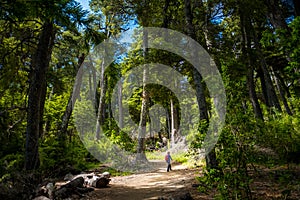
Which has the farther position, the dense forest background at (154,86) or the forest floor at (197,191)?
the forest floor at (197,191)

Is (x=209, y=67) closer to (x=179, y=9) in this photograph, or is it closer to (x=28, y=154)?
(x=179, y=9)

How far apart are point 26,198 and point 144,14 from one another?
10113 millimetres

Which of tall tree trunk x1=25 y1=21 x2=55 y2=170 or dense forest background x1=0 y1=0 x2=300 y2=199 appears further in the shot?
tall tree trunk x1=25 y1=21 x2=55 y2=170

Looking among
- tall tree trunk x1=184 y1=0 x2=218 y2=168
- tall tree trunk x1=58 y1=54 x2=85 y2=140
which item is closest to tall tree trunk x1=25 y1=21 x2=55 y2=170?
Result: tall tree trunk x1=58 y1=54 x2=85 y2=140

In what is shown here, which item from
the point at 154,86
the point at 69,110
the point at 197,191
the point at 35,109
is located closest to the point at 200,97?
the point at 197,191

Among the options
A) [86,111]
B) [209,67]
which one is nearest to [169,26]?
[209,67]

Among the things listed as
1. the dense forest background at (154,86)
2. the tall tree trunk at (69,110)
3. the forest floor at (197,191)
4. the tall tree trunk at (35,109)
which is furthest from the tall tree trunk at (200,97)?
the tall tree trunk at (69,110)

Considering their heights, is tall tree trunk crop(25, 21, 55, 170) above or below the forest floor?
above

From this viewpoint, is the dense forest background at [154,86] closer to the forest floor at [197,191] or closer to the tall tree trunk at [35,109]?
the tall tree trunk at [35,109]

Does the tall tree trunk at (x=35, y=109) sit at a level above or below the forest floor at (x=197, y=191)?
above

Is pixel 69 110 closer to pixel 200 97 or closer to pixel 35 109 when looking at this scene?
pixel 35 109

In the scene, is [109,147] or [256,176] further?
[109,147]

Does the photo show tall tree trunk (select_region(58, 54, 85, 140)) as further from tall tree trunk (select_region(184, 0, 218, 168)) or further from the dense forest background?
tall tree trunk (select_region(184, 0, 218, 168))

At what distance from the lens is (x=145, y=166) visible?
13.2 meters
